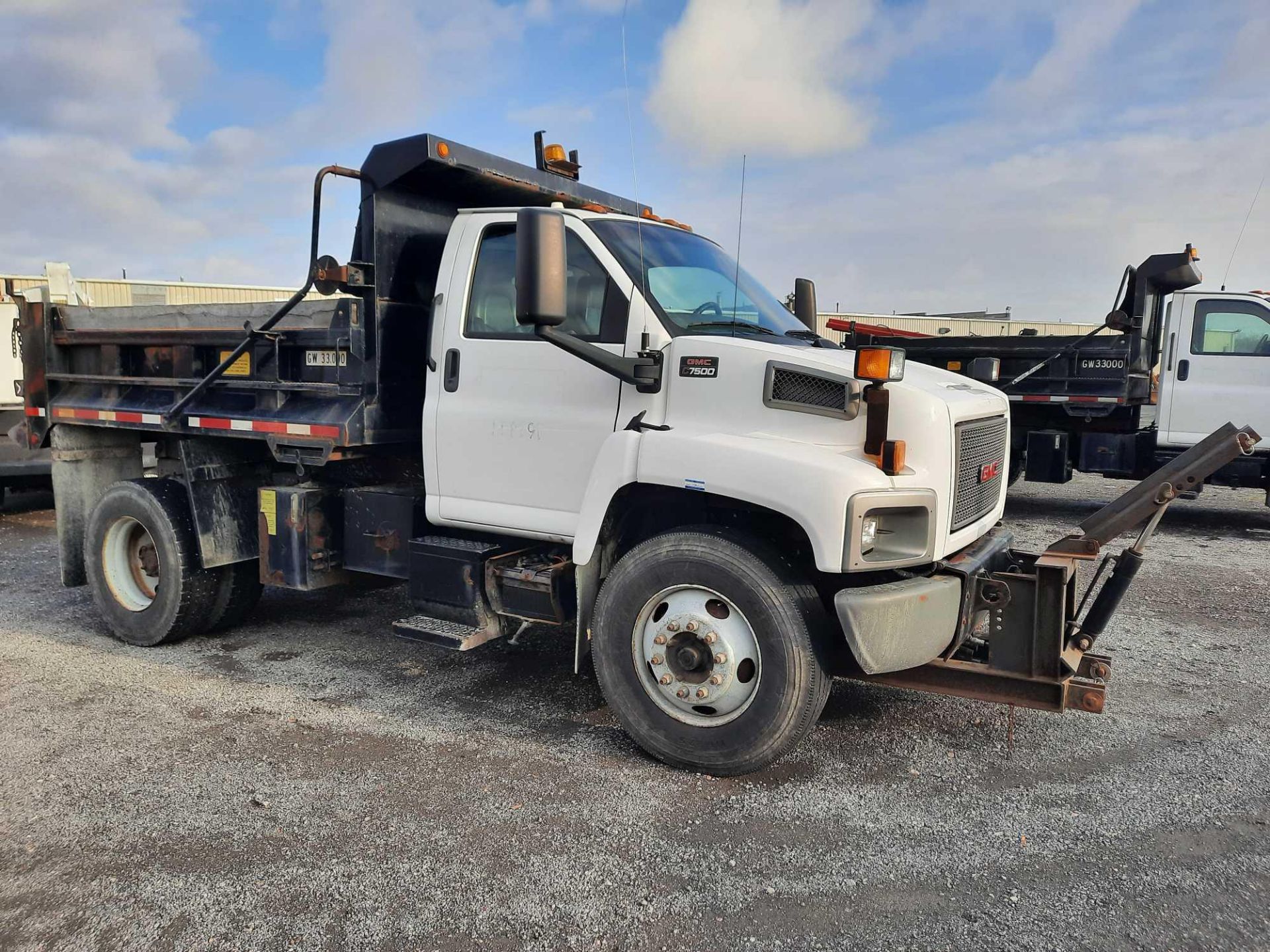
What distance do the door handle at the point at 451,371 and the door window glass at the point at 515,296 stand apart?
132mm

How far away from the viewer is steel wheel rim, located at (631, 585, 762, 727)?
3.78 m

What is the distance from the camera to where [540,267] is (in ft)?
11.7

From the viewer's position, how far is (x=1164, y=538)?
9.33m

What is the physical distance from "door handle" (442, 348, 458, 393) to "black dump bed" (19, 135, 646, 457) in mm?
257

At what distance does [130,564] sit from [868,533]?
190 inches

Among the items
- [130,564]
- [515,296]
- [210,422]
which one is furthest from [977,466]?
[130,564]

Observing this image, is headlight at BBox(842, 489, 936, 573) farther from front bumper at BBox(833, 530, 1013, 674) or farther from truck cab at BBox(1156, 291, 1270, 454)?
truck cab at BBox(1156, 291, 1270, 454)

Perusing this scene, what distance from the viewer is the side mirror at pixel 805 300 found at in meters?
6.02

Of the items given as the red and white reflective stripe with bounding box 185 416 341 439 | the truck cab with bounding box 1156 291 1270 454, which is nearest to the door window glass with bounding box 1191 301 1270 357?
the truck cab with bounding box 1156 291 1270 454

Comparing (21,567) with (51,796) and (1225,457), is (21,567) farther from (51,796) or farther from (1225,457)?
(1225,457)

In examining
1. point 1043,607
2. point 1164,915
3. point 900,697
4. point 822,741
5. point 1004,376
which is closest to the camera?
point 1164,915

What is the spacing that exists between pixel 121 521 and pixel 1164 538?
360 inches

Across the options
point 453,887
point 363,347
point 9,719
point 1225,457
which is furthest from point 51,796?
point 1225,457

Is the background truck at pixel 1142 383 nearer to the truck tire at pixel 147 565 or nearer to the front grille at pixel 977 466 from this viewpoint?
the front grille at pixel 977 466
